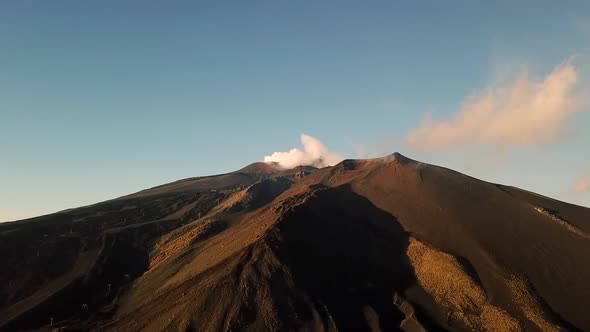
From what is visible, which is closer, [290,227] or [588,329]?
[588,329]

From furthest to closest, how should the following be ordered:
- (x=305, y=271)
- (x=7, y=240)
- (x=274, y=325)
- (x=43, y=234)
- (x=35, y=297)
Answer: (x=43, y=234) < (x=7, y=240) < (x=35, y=297) < (x=305, y=271) < (x=274, y=325)

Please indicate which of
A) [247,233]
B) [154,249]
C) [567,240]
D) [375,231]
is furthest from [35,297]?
[567,240]

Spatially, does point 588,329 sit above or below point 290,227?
below

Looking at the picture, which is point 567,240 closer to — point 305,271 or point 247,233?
point 305,271

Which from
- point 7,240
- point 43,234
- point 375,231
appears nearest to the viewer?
point 375,231

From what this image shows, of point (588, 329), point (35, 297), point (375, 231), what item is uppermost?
point (375, 231)

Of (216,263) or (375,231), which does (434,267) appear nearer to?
(375,231)

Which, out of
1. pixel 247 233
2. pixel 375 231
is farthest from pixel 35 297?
pixel 375 231
